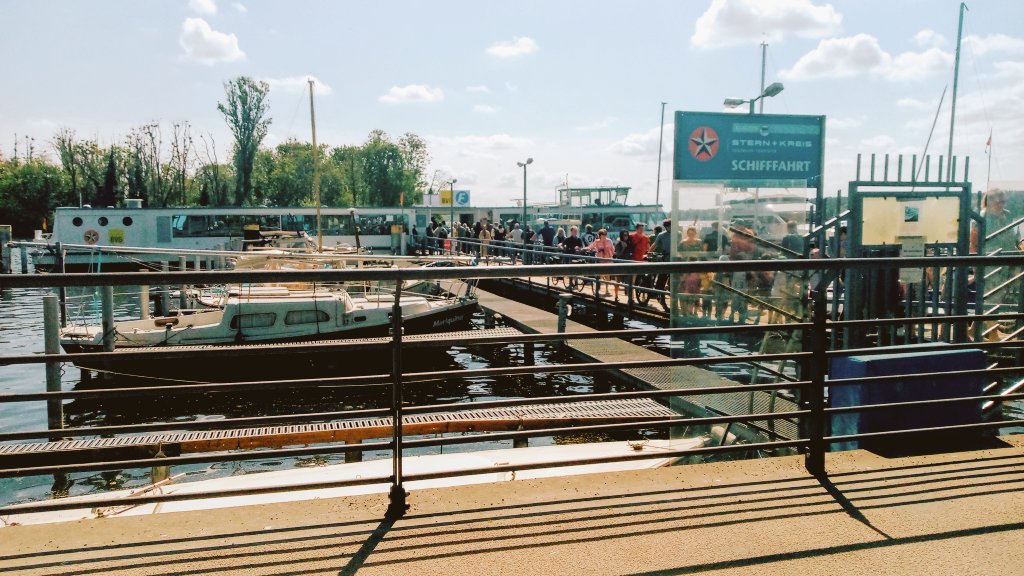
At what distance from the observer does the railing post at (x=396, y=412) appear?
10.8ft

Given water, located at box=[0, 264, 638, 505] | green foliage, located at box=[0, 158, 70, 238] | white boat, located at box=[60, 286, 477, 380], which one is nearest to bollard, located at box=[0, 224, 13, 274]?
water, located at box=[0, 264, 638, 505]

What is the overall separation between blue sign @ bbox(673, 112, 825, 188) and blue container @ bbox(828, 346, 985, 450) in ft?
15.3

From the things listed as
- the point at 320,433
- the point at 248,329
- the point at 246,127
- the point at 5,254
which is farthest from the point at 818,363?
the point at 246,127

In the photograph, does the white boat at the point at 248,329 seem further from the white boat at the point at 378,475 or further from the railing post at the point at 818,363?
the railing post at the point at 818,363

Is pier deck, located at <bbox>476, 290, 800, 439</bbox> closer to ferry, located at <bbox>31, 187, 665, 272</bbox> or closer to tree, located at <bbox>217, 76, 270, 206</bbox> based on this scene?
ferry, located at <bbox>31, 187, 665, 272</bbox>

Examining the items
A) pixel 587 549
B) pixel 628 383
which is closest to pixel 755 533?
pixel 587 549

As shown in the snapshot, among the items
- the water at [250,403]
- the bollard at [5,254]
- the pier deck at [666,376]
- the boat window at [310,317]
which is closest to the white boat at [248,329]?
the boat window at [310,317]

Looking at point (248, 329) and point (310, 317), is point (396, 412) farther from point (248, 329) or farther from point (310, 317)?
point (310, 317)

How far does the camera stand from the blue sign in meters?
9.18

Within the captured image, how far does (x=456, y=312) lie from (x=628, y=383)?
Answer: 8.10 meters

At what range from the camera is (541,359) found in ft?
63.9

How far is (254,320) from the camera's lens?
1794 cm

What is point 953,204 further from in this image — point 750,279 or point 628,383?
point 628,383

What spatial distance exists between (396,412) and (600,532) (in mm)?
1021
